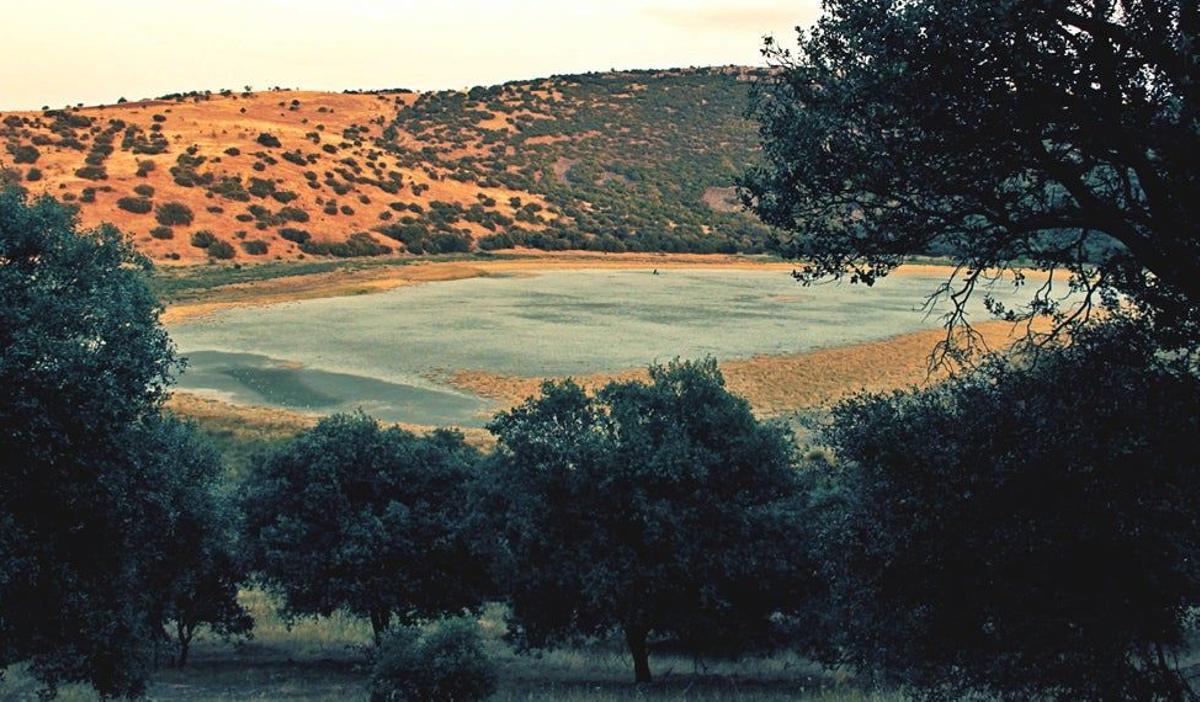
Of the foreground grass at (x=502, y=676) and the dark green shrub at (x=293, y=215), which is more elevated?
the dark green shrub at (x=293, y=215)

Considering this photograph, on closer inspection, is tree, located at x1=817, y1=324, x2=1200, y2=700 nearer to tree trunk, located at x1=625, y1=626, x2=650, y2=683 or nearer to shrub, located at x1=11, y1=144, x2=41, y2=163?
tree trunk, located at x1=625, y1=626, x2=650, y2=683

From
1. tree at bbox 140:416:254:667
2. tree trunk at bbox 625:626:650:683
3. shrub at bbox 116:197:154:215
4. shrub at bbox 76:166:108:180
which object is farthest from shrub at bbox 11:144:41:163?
tree trunk at bbox 625:626:650:683

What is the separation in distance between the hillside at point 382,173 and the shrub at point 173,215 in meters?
0.17

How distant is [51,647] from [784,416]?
36883 millimetres

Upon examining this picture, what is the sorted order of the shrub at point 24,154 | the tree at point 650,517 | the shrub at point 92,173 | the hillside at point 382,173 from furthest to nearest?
the shrub at point 24,154, the shrub at point 92,173, the hillside at point 382,173, the tree at point 650,517

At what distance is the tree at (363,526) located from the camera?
25.5 metres

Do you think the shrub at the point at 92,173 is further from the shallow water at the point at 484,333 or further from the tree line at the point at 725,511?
the tree line at the point at 725,511

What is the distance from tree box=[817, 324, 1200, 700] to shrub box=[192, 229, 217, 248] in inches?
3844

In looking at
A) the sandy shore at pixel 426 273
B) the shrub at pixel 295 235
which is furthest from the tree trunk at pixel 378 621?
the shrub at pixel 295 235

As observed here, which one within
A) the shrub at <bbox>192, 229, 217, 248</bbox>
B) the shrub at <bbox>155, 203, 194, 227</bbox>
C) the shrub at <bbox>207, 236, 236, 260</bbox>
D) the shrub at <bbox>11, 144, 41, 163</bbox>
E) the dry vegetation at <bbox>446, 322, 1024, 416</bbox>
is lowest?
the dry vegetation at <bbox>446, 322, 1024, 416</bbox>

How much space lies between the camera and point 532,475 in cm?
2244

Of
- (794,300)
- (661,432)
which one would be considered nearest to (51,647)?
(661,432)

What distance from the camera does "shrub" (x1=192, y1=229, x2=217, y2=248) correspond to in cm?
10031

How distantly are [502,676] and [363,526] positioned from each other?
203 inches
